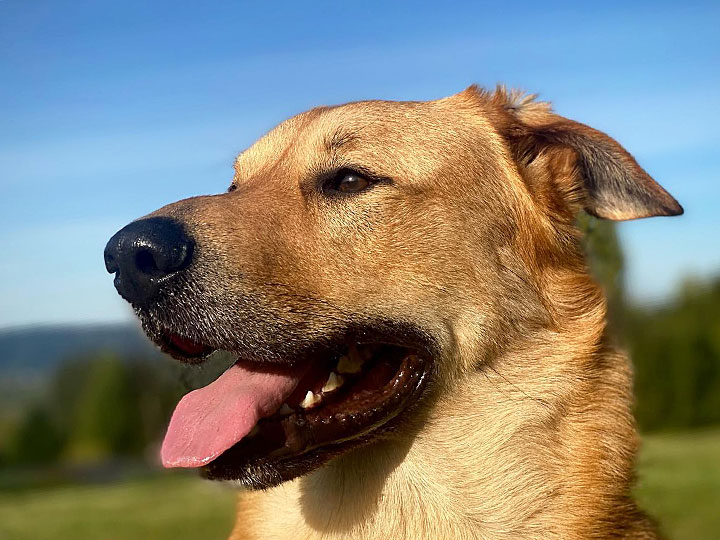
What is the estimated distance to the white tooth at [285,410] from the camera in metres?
3.13

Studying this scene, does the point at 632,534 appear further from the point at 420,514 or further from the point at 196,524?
the point at 196,524

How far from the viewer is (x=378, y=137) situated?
352cm

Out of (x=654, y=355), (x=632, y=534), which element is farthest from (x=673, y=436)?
(x=632, y=534)

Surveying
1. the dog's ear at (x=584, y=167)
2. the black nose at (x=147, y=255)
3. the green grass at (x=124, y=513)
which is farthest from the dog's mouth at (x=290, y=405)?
the green grass at (x=124, y=513)

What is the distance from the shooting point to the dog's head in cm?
304

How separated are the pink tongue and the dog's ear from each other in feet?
5.20

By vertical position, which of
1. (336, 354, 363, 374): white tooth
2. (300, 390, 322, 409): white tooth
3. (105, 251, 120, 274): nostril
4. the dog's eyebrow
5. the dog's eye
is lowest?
(300, 390, 322, 409): white tooth

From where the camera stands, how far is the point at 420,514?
3.29 meters

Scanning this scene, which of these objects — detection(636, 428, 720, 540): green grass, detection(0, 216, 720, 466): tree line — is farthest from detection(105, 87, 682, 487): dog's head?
detection(0, 216, 720, 466): tree line

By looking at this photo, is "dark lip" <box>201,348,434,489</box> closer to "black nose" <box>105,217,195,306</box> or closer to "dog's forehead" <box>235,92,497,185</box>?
"black nose" <box>105,217,195,306</box>

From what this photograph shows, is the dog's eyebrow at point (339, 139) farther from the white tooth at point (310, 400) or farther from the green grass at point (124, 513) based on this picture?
the green grass at point (124, 513)

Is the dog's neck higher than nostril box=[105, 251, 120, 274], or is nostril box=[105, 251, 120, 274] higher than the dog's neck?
nostril box=[105, 251, 120, 274]

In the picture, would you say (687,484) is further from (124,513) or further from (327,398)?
(327,398)

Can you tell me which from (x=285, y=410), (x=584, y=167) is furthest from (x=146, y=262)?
(x=584, y=167)
